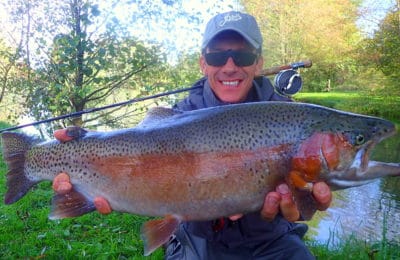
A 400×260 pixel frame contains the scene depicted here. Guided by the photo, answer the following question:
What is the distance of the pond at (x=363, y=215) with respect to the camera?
19.9 feet

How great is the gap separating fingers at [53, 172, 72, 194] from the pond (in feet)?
12.6

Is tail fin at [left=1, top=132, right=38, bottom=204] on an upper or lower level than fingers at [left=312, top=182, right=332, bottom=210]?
upper

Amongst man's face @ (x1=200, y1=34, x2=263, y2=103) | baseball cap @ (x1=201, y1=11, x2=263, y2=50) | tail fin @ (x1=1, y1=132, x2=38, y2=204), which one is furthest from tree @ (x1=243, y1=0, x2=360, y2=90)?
tail fin @ (x1=1, y1=132, x2=38, y2=204)

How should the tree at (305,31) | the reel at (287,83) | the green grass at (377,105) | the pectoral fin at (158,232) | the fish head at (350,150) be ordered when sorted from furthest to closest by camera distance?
the tree at (305,31) < the green grass at (377,105) < the reel at (287,83) < the pectoral fin at (158,232) < the fish head at (350,150)

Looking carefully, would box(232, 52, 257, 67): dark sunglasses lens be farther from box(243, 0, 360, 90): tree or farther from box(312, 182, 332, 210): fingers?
box(243, 0, 360, 90): tree

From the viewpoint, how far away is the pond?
239 inches

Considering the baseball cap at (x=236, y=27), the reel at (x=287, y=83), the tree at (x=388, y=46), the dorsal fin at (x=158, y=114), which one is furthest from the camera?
the tree at (x=388, y=46)

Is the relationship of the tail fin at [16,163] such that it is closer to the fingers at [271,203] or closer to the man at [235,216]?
the man at [235,216]

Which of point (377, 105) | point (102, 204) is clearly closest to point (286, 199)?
point (102, 204)

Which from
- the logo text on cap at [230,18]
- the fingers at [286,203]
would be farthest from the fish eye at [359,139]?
the logo text on cap at [230,18]

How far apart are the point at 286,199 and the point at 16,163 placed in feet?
6.40

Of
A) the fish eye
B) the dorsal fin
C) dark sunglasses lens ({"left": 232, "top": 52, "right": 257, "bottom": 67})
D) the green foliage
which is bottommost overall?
the green foliage

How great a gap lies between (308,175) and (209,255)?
1.13 meters

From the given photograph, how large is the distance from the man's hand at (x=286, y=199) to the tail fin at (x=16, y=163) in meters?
1.70
